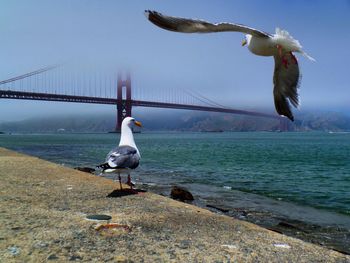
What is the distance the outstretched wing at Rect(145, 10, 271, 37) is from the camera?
6.11 feet

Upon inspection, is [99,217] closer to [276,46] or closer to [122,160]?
Result: [122,160]

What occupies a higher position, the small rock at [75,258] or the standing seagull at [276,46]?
the standing seagull at [276,46]

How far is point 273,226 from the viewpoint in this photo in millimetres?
5742

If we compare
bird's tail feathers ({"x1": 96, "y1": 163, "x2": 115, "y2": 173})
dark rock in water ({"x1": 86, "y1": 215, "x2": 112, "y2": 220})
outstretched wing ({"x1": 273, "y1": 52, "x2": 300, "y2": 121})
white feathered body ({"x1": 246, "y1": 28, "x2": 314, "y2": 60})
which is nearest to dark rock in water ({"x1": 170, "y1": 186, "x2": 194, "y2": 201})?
bird's tail feathers ({"x1": 96, "y1": 163, "x2": 115, "y2": 173})

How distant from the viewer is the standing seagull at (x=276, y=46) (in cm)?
189

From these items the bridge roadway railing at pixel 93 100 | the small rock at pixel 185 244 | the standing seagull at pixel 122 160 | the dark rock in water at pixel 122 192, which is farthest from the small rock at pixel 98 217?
the bridge roadway railing at pixel 93 100

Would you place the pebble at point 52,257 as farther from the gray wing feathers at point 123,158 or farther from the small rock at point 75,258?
the gray wing feathers at point 123,158

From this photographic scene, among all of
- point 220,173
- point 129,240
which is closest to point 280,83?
point 129,240

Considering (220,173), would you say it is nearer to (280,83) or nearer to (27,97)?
(280,83)

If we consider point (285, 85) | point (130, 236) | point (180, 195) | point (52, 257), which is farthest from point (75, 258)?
point (180, 195)

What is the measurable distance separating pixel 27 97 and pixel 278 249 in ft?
152

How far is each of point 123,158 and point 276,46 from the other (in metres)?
3.38

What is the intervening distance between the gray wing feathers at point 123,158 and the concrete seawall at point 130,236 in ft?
1.55

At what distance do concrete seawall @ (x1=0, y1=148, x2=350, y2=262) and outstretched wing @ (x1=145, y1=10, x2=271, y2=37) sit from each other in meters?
1.60
